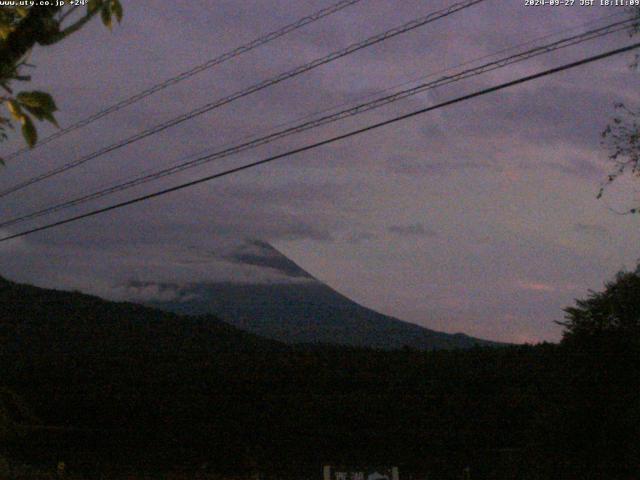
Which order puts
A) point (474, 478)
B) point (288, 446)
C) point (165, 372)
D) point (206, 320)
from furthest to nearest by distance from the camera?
1. point (206, 320)
2. point (165, 372)
3. point (288, 446)
4. point (474, 478)

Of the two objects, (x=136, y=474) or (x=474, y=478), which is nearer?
(x=474, y=478)

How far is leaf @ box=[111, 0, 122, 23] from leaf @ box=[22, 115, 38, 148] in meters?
0.72

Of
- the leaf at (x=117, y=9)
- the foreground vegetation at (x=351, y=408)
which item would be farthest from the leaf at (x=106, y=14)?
the foreground vegetation at (x=351, y=408)

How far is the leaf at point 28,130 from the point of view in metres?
3.51

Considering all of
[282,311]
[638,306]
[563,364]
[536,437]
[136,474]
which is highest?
[282,311]

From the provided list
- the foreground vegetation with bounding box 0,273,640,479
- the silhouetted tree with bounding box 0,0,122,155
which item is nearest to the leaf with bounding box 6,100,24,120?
the silhouetted tree with bounding box 0,0,122,155

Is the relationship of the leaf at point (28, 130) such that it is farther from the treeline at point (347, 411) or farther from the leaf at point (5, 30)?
the treeline at point (347, 411)

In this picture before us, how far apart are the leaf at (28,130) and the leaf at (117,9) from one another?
2.35 feet

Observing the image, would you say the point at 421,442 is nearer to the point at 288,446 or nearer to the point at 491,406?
the point at 491,406

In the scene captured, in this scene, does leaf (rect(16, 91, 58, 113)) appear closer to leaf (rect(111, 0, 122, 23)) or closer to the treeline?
leaf (rect(111, 0, 122, 23))

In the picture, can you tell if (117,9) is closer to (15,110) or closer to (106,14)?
(106,14)

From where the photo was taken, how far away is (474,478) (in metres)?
14.2

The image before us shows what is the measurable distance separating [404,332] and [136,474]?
23.0m

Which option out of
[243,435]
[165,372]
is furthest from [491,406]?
[165,372]
